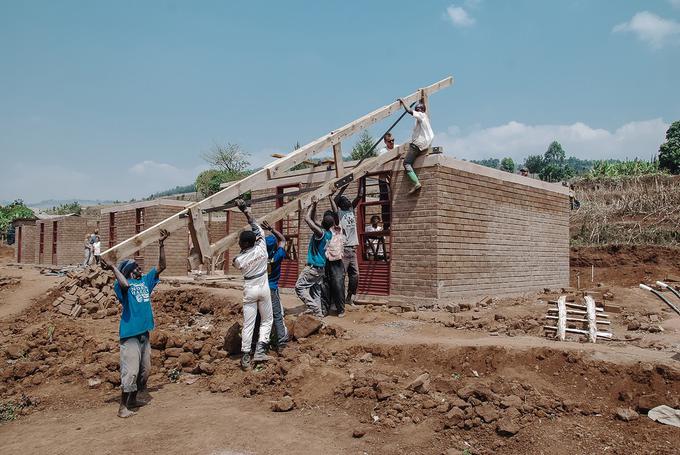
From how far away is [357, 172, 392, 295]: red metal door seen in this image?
9641 millimetres

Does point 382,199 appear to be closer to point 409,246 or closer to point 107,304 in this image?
point 409,246

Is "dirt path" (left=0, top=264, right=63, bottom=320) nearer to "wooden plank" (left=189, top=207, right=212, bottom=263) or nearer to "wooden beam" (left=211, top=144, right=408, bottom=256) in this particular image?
"wooden beam" (left=211, top=144, right=408, bottom=256)

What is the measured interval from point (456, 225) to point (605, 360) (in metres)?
4.20

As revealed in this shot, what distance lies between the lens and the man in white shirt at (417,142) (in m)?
9.08

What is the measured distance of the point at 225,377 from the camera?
21.3 ft

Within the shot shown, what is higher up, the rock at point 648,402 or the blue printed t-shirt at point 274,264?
the blue printed t-shirt at point 274,264

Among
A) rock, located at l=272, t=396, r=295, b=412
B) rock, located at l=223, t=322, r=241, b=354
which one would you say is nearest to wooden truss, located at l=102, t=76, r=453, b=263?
rock, located at l=223, t=322, r=241, b=354

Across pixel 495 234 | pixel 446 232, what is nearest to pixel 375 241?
pixel 446 232

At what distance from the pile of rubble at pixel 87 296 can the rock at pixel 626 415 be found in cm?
1046

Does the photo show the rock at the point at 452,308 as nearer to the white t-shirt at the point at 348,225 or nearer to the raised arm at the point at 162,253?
the white t-shirt at the point at 348,225

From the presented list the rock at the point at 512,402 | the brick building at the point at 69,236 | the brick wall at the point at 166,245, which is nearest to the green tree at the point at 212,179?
the brick building at the point at 69,236

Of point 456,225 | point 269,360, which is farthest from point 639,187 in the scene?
point 269,360

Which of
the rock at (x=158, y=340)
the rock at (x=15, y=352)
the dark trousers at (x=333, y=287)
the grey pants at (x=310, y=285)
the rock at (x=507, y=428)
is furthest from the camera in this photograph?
the dark trousers at (x=333, y=287)

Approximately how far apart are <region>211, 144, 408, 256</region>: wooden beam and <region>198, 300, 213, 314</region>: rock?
3.88 m
